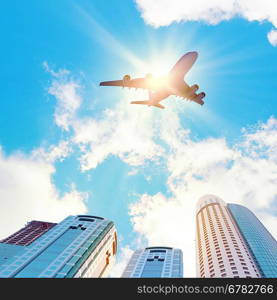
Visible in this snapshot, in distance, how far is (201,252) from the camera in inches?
4966

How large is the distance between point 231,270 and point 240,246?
69.7 feet

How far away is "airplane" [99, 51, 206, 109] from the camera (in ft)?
110

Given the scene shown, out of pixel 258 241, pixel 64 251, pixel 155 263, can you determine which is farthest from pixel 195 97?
pixel 258 241

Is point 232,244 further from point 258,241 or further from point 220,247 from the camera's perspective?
point 258,241

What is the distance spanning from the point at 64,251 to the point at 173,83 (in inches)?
3268

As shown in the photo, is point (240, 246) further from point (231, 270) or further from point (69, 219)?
point (69, 219)

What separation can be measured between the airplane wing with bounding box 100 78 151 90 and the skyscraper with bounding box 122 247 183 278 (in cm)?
7818

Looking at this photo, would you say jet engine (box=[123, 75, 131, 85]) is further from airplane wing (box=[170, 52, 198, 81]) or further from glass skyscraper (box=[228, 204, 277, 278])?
glass skyscraper (box=[228, 204, 277, 278])

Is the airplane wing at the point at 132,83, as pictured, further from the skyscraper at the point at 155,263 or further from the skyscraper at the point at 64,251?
the skyscraper at the point at 155,263

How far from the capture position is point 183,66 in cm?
3338

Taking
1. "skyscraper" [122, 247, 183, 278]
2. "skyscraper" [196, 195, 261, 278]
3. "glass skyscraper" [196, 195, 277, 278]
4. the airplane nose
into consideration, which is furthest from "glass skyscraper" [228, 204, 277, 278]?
the airplane nose
